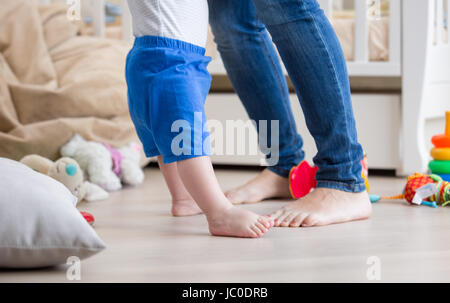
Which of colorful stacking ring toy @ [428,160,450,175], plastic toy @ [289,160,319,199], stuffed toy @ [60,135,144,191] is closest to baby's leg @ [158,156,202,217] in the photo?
plastic toy @ [289,160,319,199]

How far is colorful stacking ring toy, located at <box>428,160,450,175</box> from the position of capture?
1.44 meters

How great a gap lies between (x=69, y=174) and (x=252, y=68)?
0.47 m

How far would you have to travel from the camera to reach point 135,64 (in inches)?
41.8

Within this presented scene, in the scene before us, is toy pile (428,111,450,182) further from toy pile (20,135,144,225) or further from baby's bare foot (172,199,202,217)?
toy pile (20,135,144,225)

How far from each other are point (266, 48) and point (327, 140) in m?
0.28

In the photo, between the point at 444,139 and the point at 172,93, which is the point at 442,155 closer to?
the point at 444,139

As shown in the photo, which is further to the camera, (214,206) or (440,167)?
(440,167)

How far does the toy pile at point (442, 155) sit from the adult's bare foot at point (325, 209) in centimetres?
34

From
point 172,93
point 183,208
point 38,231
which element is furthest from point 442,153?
point 38,231

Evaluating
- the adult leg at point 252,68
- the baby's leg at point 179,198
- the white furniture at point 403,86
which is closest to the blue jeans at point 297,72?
the adult leg at point 252,68

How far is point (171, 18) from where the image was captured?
40.8 inches

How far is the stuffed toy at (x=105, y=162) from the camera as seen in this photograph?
1539mm

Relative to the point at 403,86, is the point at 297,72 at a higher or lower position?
higher
